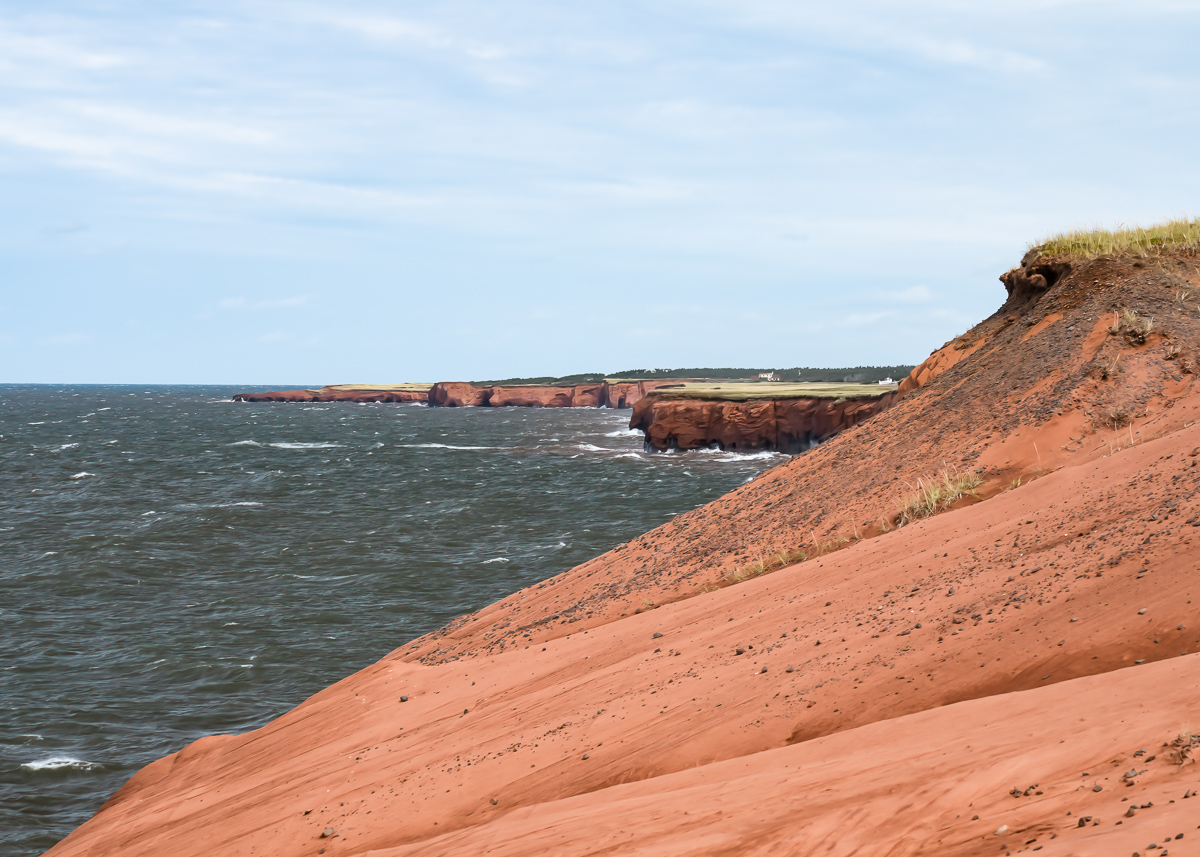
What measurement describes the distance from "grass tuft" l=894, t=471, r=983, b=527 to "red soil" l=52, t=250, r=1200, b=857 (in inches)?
11.7

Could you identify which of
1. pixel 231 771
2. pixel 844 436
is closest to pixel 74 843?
pixel 231 771

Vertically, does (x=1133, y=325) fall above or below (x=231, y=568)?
above

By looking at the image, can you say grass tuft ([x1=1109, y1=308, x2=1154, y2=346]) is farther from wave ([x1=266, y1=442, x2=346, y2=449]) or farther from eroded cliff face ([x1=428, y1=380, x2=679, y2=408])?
eroded cliff face ([x1=428, y1=380, x2=679, y2=408])

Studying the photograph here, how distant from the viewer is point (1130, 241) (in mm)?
16641

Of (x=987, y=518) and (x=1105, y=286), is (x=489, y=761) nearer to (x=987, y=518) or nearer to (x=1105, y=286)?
(x=987, y=518)

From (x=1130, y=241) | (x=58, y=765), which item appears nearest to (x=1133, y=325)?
(x=1130, y=241)

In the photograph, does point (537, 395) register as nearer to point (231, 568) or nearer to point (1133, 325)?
point (231, 568)

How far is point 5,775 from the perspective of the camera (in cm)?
1357

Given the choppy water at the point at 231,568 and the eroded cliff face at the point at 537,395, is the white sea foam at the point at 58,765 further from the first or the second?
the eroded cliff face at the point at 537,395

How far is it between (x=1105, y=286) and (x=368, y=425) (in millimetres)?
95435

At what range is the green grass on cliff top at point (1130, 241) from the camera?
16375mm

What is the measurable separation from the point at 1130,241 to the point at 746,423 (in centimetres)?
4903

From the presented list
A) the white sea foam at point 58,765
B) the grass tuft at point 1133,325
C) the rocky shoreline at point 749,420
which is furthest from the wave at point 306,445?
the grass tuft at point 1133,325

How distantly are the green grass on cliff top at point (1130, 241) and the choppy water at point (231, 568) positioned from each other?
48.8ft
